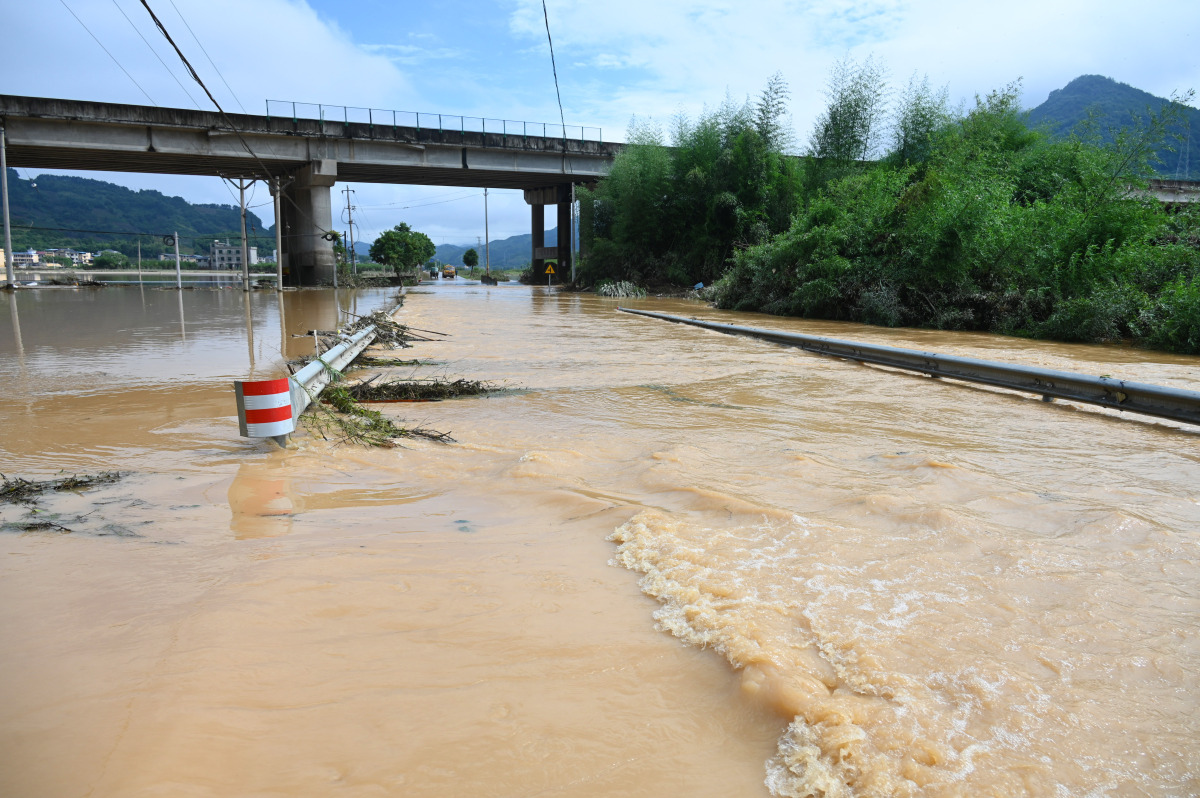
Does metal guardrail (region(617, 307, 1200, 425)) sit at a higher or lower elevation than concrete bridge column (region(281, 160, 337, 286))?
lower

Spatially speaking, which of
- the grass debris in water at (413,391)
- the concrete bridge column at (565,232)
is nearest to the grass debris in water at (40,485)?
the grass debris in water at (413,391)

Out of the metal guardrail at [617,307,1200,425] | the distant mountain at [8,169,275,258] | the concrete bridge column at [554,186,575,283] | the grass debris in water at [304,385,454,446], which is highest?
the distant mountain at [8,169,275,258]

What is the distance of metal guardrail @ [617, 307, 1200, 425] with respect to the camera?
6.42 metres

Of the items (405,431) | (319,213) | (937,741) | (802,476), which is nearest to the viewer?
(937,741)

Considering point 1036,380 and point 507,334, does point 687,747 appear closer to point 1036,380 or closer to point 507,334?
point 1036,380

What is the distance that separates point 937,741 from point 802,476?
8.82ft

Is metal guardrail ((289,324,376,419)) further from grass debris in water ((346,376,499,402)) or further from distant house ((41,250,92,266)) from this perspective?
distant house ((41,250,92,266))

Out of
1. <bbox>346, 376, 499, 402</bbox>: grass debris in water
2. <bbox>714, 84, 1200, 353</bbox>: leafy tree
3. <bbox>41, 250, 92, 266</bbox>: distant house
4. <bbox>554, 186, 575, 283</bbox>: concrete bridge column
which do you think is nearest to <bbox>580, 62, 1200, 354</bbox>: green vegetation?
<bbox>714, 84, 1200, 353</bbox>: leafy tree

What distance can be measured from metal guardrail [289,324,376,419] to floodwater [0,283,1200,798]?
0.51 m

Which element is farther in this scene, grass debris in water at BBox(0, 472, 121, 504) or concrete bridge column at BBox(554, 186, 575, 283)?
concrete bridge column at BBox(554, 186, 575, 283)

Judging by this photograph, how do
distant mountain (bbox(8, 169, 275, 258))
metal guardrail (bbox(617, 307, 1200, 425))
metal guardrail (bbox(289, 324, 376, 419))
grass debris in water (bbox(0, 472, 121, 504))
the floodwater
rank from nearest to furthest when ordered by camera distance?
the floodwater, grass debris in water (bbox(0, 472, 121, 504)), metal guardrail (bbox(289, 324, 376, 419)), metal guardrail (bbox(617, 307, 1200, 425)), distant mountain (bbox(8, 169, 275, 258))

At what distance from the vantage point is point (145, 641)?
2598 mm

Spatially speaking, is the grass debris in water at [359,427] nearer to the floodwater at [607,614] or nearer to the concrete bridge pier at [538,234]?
the floodwater at [607,614]

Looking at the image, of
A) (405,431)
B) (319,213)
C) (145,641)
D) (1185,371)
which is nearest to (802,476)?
(405,431)
